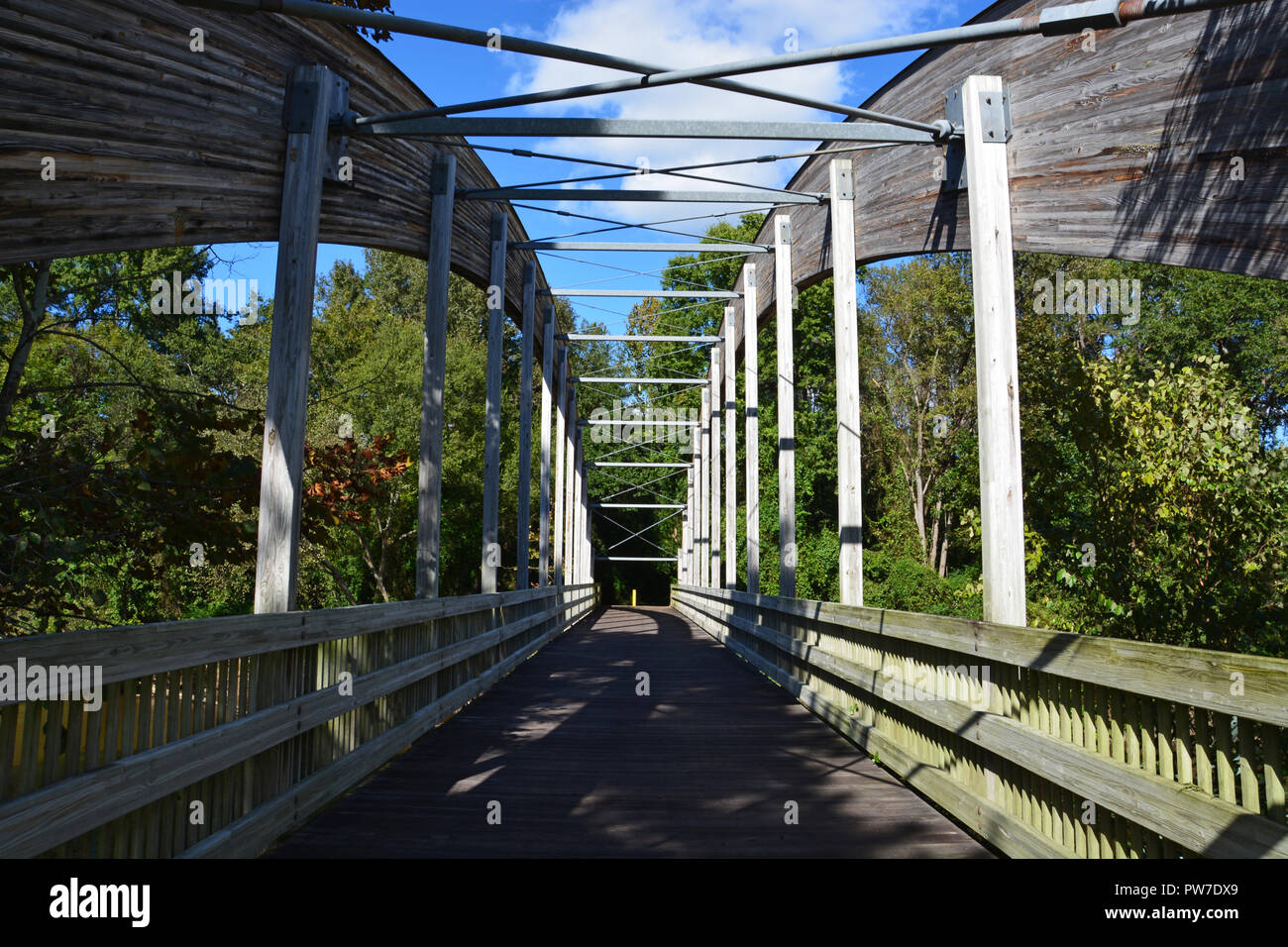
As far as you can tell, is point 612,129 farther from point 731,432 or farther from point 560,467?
point 560,467

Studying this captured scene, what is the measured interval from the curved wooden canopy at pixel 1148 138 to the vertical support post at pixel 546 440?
32.2 ft

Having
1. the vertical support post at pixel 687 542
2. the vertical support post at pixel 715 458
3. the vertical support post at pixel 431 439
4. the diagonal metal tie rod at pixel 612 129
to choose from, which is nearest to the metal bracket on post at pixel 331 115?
the diagonal metal tie rod at pixel 612 129

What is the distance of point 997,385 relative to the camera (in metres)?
5.18

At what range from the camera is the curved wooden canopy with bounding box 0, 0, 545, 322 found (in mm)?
3707

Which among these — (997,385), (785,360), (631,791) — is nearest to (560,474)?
(785,360)

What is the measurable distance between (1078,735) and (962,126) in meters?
4.44

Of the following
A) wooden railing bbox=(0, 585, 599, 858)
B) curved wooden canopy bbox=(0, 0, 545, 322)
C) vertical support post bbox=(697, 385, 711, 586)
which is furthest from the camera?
vertical support post bbox=(697, 385, 711, 586)

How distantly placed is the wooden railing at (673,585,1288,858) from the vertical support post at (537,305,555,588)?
996 centimetres

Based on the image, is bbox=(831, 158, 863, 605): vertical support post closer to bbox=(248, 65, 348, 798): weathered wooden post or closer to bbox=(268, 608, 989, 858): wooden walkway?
bbox=(268, 608, 989, 858): wooden walkway

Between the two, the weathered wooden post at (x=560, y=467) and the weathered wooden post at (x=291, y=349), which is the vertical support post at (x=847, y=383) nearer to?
the weathered wooden post at (x=291, y=349)

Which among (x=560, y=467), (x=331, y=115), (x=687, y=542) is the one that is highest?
(x=331, y=115)

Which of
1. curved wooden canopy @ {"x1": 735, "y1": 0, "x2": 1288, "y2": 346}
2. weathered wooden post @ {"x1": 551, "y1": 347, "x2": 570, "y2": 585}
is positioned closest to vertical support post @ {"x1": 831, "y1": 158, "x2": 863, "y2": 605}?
curved wooden canopy @ {"x1": 735, "y1": 0, "x2": 1288, "y2": 346}
